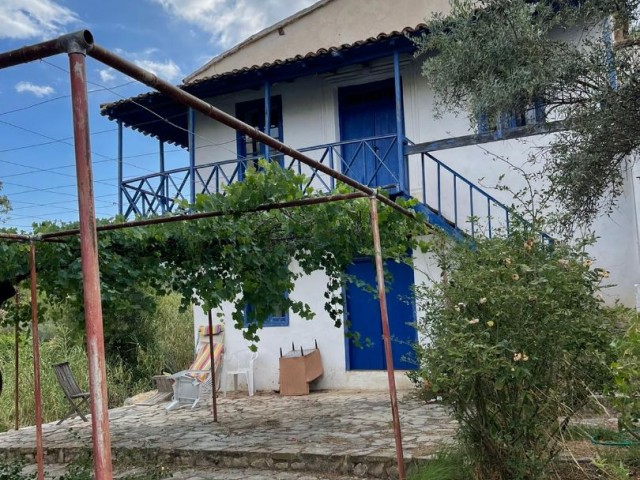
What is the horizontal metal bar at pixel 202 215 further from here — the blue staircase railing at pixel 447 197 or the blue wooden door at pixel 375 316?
the blue wooden door at pixel 375 316

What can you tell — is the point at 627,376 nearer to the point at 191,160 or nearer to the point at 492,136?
the point at 492,136

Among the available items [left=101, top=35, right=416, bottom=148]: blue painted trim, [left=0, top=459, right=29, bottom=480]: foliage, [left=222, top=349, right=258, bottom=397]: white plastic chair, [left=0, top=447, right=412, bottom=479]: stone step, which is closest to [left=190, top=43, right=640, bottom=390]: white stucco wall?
[left=222, top=349, right=258, bottom=397]: white plastic chair

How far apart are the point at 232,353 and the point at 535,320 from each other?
719cm

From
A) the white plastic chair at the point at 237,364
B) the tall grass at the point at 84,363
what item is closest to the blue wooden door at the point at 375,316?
the white plastic chair at the point at 237,364

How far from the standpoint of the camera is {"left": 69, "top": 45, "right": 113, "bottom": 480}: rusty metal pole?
6.03 feet

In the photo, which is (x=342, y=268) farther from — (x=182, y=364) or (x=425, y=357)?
(x=182, y=364)

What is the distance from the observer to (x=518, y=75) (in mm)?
5199

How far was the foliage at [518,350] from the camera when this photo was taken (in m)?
3.46

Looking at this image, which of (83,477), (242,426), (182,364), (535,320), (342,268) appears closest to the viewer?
(535,320)

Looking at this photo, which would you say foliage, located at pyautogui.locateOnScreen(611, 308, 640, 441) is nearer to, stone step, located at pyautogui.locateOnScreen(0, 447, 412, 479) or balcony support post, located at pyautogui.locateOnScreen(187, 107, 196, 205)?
stone step, located at pyautogui.locateOnScreen(0, 447, 412, 479)

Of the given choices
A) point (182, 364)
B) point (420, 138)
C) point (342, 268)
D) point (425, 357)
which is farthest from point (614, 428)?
point (182, 364)

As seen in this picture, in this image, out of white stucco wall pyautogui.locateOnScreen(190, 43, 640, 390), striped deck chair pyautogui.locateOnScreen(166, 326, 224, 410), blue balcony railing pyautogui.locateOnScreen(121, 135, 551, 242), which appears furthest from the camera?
striped deck chair pyautogui.locateOnScreen(166, 326, 224, 410)

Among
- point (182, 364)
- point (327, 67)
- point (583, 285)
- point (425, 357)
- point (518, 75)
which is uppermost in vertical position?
point (327, 67)

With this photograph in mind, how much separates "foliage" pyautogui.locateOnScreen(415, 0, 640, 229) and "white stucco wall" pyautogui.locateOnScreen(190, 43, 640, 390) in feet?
6.74
